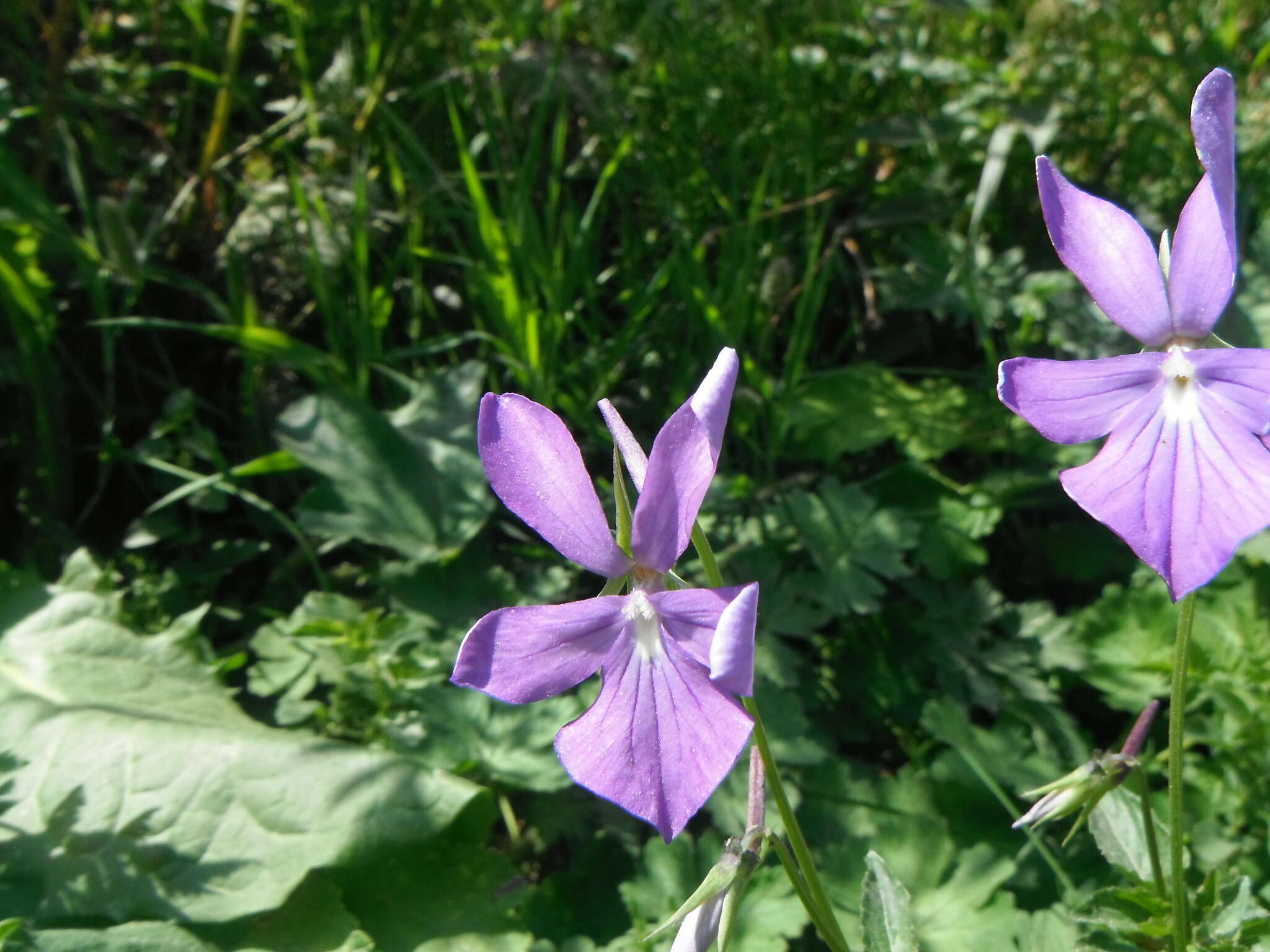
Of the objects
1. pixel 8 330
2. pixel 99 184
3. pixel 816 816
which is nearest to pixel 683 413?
pixel 816 816

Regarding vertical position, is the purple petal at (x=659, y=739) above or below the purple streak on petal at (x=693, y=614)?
below

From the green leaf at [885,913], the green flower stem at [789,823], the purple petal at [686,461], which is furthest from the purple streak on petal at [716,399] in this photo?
the green leaf at [885,913]

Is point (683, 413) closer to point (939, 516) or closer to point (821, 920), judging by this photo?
point (821, 920)

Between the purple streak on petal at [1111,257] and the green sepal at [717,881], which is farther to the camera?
the purple streak on petal at [1111,257]

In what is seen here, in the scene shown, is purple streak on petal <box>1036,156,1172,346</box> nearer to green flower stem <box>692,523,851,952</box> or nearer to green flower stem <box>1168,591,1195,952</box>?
green flower stem <box>1168,591,1195,952</box>

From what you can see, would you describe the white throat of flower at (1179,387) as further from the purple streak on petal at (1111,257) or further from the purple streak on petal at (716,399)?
the purple streak on petal at (716,399)

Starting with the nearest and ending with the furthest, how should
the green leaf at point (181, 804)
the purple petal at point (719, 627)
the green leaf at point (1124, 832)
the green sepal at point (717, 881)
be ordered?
the purple petal at point (719, 627) < the green sepal at point (717, 881) < the green leaf at point (1124, 832) < the green leaf at point (181, 804)
